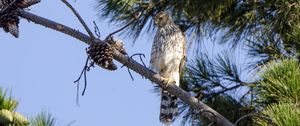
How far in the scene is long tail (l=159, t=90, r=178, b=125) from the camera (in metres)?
3.67

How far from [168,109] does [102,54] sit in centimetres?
144

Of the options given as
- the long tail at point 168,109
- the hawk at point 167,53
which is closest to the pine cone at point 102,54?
the long tail at point 168,109

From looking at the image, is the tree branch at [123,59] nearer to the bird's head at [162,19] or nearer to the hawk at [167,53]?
the hawk at [167,53]

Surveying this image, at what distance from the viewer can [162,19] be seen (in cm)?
424

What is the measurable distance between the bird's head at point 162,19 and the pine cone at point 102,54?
184 centimetres

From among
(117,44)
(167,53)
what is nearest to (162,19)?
(167,53)

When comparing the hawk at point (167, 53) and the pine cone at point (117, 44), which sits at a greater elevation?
the hawk at point (167, 53)

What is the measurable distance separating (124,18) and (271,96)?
1.74m

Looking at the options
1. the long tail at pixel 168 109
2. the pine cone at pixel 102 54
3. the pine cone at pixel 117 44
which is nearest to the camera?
the pine cone at pixel 102 54

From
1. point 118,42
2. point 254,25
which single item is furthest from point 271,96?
point 254,25

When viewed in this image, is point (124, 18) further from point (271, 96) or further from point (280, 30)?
point (271, 96)

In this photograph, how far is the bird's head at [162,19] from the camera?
4.23 metres

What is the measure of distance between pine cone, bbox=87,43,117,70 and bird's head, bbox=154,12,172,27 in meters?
1.84

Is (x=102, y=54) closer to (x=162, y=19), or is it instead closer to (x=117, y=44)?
(x=117, y=44)
